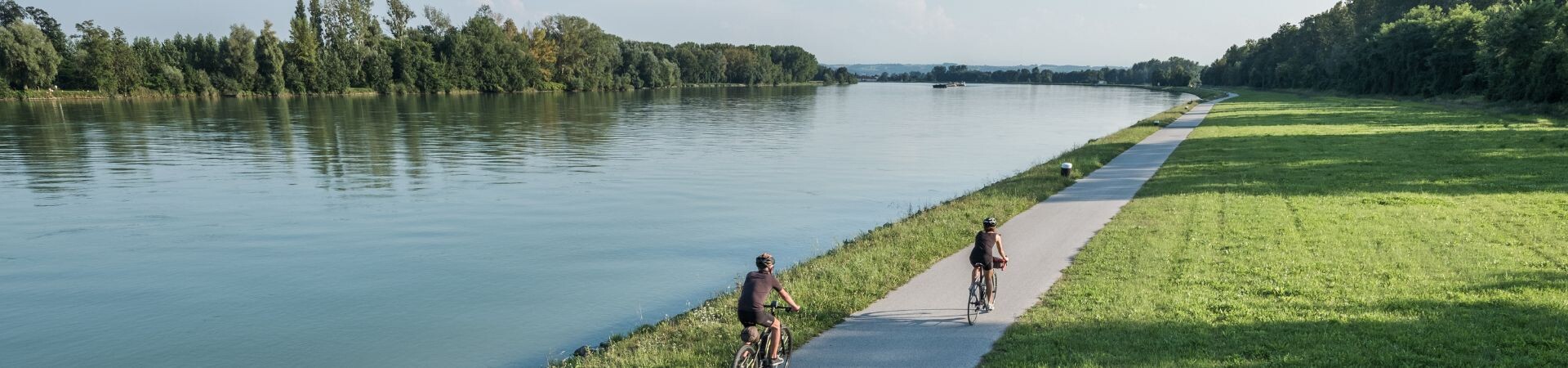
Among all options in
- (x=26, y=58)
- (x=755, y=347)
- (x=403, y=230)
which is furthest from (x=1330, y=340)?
(x=26, y=58)

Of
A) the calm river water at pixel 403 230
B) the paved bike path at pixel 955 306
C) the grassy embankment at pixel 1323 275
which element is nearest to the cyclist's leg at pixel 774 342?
the paved bike path at pixel 955 306

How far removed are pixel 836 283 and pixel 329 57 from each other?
12417cm

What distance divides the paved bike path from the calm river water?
4.18 m

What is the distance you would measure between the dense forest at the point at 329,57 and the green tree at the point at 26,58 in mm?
114

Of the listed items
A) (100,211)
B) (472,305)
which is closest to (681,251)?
(472,305)

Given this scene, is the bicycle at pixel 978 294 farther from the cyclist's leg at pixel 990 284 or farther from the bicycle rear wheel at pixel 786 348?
the bicycle rear wheel at pixel 786 348

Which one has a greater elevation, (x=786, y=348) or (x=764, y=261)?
(x=764, y=261)

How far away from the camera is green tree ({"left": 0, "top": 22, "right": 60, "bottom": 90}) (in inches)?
3580

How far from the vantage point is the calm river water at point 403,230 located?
536 inches

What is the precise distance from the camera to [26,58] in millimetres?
91625

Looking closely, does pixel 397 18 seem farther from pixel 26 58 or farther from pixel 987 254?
pixel 987 254

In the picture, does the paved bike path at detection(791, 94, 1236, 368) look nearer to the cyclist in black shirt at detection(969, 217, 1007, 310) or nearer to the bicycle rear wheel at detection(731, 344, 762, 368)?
the cyclist in black shirt at detection(969, 217, 1007, 310)

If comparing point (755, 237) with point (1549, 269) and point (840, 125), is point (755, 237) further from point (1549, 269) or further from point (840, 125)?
point (840, 125)

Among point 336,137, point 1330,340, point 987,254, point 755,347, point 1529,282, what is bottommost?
point 336,137
